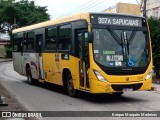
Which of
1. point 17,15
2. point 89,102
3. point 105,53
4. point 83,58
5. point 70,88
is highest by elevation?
point 17,15

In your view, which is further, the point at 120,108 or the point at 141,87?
the point at 141,87

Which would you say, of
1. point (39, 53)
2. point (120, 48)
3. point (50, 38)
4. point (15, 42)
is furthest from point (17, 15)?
point (120, 48)

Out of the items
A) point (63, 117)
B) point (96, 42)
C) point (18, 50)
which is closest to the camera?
point (63, 117)

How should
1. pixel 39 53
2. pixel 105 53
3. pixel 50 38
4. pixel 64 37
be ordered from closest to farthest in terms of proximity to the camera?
pixel 105 53
pixel 64 37
pixel 50 38
pixel 39 53

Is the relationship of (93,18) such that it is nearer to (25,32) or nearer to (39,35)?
(39,35)

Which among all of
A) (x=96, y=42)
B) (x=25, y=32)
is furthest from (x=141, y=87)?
(x=25, y=32)

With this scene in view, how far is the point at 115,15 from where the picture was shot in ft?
44.2

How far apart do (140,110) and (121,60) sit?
6.80 ft

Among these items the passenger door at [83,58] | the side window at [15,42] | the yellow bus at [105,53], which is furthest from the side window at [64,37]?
the side window at [15,42]

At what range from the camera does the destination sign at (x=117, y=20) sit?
13.1 m

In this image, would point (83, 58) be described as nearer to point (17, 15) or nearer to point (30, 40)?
point (30, 40)

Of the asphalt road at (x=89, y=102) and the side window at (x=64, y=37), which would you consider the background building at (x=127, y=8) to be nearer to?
the asphalt road at (x=89, y=102)

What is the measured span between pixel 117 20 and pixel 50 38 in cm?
421

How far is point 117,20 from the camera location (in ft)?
44.1
